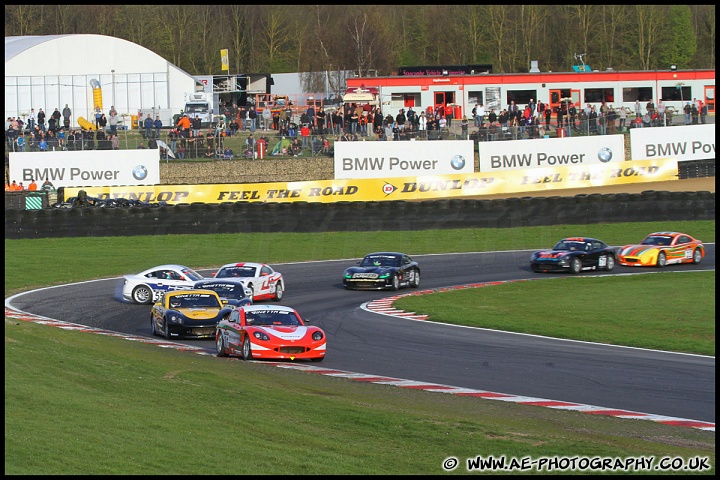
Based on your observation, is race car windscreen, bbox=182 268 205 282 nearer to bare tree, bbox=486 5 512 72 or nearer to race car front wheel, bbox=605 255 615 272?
race car front wheel, bbox=605 255 615 272

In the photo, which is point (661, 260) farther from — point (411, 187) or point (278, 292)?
point (411, 187)

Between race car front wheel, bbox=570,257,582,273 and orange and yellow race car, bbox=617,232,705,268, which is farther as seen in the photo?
orange and yellow race car, bbox=617,232,705,268

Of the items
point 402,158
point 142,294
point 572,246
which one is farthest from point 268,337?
point 402,158

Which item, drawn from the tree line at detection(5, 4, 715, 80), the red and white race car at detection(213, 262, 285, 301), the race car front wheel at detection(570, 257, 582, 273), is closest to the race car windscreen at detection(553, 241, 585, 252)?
the race car front wheel at detection(570, 257, 582, 273)

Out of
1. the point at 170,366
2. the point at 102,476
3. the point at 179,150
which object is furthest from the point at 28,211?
the point at 102,476

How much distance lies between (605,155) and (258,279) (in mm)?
26616

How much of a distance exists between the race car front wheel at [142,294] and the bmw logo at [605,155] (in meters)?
28.1

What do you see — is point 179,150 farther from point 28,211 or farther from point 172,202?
point 28,211

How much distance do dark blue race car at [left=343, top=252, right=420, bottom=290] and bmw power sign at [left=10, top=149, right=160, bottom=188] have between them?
61.6 feet

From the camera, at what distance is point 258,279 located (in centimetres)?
2531

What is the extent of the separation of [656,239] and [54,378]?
906 inches

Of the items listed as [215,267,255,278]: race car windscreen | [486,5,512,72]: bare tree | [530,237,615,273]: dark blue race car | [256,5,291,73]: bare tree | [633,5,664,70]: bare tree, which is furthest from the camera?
[256,5,291,73]: bare tree

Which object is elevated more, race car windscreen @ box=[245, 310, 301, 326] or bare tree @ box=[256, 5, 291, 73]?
bare tree @ box=[256, 5, 291, 73]

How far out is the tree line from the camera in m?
85.3
